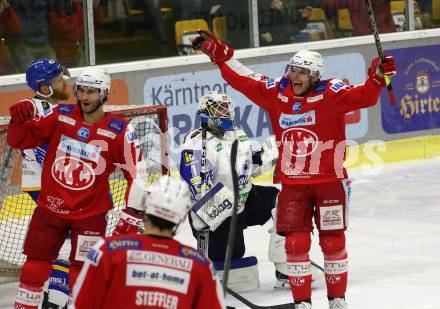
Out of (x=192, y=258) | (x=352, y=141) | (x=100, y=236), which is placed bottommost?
(x=352, y=141)

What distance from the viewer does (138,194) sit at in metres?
5.34

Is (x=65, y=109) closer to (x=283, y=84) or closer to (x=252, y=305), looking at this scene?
(x=283, y=84)

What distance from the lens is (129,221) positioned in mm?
5277

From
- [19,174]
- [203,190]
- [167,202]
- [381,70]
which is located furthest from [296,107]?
[167,202]

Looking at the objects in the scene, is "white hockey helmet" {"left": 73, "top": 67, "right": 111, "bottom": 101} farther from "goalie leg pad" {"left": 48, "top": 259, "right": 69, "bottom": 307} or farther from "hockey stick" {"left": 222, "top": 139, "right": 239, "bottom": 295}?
"hockey stick" {"left": 222, "top": 139, "right": 239, "bottom": 295}

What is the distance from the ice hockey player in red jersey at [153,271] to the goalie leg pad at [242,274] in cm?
287

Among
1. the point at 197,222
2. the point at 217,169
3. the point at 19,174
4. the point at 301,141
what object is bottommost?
the point at 197,222

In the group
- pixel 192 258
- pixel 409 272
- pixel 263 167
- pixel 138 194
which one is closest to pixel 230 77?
pixel 263 167

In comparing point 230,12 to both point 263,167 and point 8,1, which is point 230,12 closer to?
point 8,1

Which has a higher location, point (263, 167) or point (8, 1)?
point (8, 1)

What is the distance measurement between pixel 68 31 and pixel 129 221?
13.3 ft

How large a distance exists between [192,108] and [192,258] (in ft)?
19.5

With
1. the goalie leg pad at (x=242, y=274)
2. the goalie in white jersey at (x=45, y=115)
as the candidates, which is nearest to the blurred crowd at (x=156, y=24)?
the goalie in white jersey at (x=45, y=115)

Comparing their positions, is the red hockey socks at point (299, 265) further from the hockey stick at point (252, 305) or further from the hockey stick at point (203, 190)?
the hockey stick at point (203, 190)
